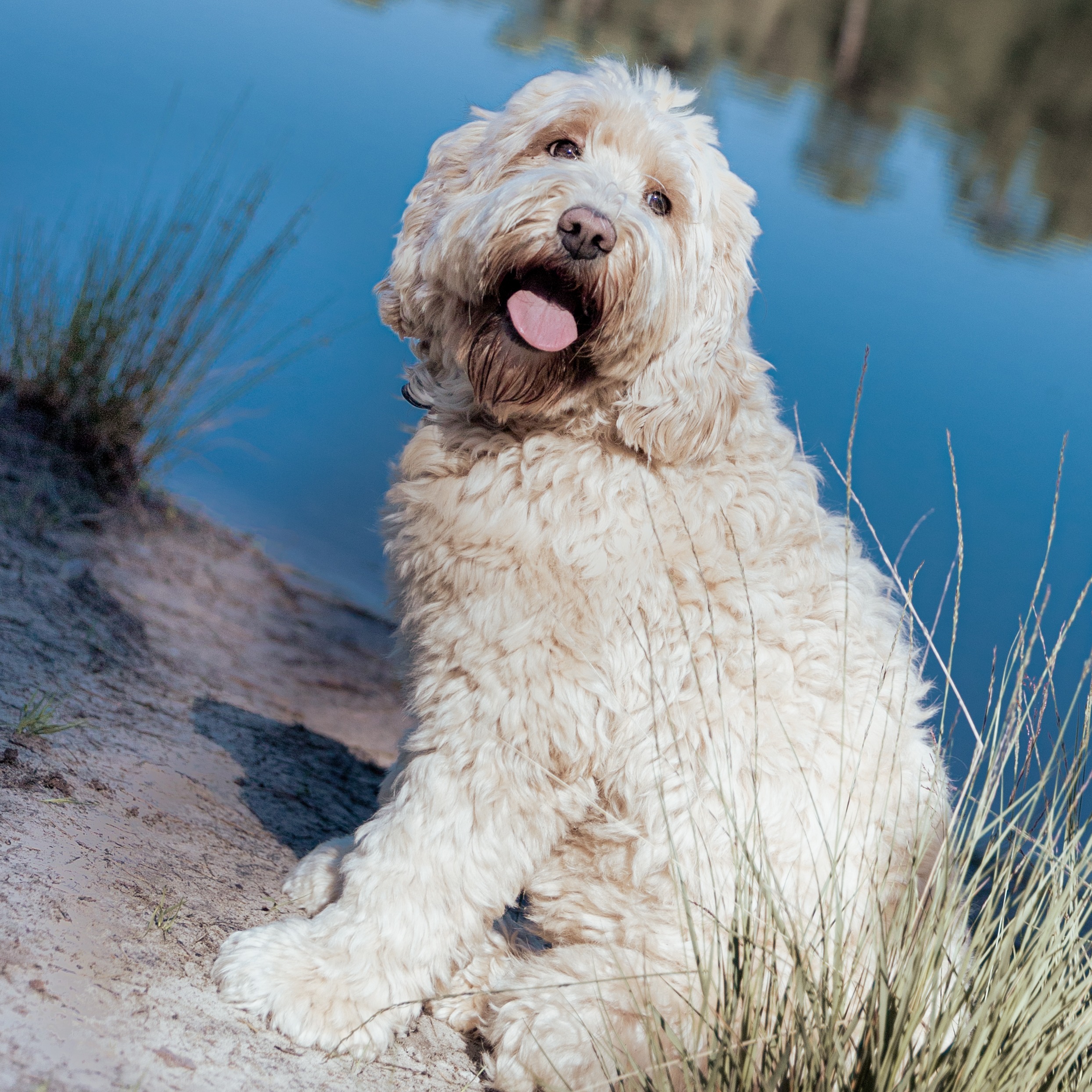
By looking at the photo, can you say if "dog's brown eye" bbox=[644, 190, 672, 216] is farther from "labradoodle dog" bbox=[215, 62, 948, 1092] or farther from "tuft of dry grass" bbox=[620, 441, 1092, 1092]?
"tuft of dry grass" bbox=[620, 441, 1092, 1092]

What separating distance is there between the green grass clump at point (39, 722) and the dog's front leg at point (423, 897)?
38.3 inches

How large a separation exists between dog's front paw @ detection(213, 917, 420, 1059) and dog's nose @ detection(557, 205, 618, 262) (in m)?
1.79

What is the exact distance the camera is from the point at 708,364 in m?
2.79

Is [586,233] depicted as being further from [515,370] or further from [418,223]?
[418,223]

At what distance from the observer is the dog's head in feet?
8.58

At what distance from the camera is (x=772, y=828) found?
2492 millimetres

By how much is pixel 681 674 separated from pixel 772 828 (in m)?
0.42

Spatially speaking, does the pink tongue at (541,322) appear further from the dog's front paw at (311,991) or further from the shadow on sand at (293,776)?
the shadow on sand at (293,776)

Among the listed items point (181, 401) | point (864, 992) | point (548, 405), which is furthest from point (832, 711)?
point (181, 401)

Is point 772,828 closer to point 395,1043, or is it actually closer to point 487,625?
point 487,625

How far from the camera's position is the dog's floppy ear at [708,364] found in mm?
2650

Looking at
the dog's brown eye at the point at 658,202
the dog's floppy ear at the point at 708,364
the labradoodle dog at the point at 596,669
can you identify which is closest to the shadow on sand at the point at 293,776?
the labradoodle dog at the point at 596,669

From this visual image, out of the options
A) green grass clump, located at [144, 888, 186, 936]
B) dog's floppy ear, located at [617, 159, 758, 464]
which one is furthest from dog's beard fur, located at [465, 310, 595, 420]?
green grass clump, located at [144, 888, 186, 936]

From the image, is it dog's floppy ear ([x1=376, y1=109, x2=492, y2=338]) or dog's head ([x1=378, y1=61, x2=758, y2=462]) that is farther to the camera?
dog's floppy ear ([x1=376, y1=109, x2=492, y2=338])
